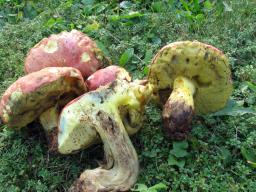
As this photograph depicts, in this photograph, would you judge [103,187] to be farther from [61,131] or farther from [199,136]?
[199,136]

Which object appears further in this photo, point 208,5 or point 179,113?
point 208,5

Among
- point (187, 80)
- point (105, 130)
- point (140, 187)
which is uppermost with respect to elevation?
point (187, 80)

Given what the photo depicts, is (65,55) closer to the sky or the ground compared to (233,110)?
closer to the sky

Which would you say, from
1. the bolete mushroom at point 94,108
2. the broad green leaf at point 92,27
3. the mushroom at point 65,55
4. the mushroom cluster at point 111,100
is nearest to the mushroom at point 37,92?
the mushroom cluster at point 111,100

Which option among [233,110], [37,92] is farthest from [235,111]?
[37,92]

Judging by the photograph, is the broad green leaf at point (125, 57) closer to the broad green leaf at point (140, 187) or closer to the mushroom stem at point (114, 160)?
the mushroom stem at point (114, 160)

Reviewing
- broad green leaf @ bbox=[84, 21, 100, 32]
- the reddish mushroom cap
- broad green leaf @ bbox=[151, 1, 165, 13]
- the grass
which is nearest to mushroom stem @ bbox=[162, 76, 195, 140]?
the grass

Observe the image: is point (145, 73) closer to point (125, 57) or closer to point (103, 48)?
point (125, 57)
